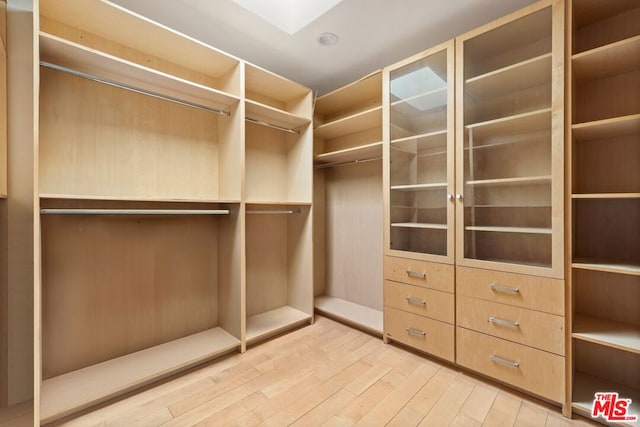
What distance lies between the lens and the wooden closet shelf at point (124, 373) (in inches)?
55.4

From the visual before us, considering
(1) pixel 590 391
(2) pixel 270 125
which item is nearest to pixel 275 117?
(2) pixel 270 125

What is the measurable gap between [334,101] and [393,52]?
2.30 feet

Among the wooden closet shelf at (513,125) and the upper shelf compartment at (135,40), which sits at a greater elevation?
the upper shelf compartment at (135,40)

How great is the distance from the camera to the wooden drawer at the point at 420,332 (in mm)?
1822

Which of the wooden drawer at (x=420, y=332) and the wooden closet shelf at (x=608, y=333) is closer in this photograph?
the wooden closet shelf at (x=608, y=333)

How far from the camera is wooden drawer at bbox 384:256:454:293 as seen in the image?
1827 mm

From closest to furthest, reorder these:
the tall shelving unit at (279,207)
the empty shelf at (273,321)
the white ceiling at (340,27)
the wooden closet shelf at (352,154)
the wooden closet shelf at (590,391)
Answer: the wooden closet shelf at (590,391) → the white ceiling at (340,27) → the empty shelf at (273,321) → the wooden closet shelf at (352,154) → the tall shelving unit at (279,207)

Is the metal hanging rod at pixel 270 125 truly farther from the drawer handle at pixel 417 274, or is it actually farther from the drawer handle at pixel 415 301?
the drawer handle at pixel 415 301

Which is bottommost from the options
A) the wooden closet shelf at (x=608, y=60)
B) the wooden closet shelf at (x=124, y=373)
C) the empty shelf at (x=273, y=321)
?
the wooden closet shelf at (x=124, y=373)

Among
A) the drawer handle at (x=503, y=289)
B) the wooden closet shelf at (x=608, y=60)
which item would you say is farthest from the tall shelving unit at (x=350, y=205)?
the wooden closet shelf at (x=608, y=60)

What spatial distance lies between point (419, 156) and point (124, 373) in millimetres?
2417

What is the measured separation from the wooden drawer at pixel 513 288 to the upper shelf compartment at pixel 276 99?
1.80 metres

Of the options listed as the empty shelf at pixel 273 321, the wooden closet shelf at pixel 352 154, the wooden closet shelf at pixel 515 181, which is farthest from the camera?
the wooden closet shelf at pixel 352 154

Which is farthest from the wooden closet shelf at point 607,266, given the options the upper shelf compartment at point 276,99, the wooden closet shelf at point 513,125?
the upper shelf compartment at point 276,99
